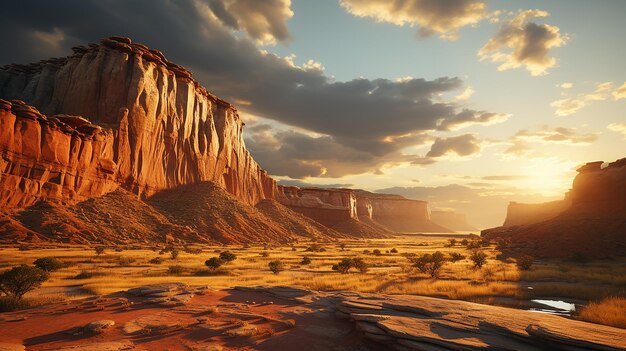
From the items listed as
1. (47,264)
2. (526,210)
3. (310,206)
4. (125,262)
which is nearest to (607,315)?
(47,264)

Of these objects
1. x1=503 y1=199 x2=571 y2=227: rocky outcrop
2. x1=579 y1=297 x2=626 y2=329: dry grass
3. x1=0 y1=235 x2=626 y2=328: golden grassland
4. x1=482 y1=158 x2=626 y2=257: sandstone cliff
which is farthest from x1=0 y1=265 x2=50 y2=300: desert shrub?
x1=503 y1=199 x2=571 y2=227: rocky outcrop

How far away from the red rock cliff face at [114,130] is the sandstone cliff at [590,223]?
61.8 metres

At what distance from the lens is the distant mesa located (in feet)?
129

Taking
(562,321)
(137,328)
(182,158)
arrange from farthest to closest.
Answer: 1. (182,158)
2. (137,328)
3. (562,321)

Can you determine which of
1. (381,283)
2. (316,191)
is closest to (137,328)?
(381,283)

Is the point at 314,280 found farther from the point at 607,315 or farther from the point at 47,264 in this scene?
the point at 47,264

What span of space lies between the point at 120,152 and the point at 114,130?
4.06 metres

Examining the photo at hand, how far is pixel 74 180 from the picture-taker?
146ft

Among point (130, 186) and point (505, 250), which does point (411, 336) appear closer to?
point (505, 250)

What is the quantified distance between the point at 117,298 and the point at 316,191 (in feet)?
388

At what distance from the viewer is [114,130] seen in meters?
53.6

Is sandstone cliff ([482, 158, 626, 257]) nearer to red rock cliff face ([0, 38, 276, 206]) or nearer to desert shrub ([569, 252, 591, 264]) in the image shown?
desert shrub ([569, 252, 591, 264])

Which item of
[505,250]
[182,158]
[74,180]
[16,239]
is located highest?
[182,158]

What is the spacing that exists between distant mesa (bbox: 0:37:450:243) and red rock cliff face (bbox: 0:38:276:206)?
0.16 meters
